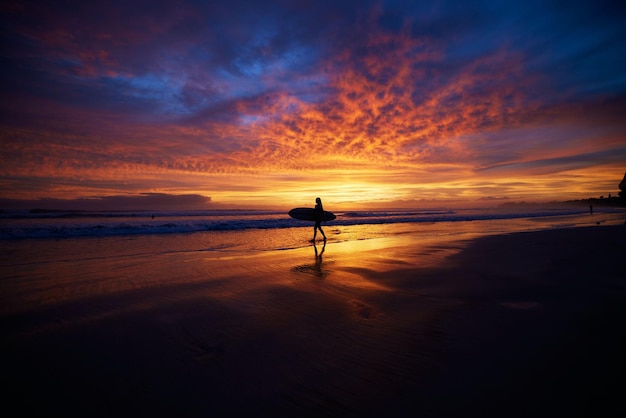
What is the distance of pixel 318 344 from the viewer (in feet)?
11.3

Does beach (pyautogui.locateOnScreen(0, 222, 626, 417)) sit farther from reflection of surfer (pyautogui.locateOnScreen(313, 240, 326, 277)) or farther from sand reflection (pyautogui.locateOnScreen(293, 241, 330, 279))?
reflection of surfer (pyautogui.locateOnScreen(313, 240, 326, 277))

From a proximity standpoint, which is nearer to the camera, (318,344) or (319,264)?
(318,344)

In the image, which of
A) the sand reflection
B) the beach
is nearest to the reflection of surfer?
the sand reflection

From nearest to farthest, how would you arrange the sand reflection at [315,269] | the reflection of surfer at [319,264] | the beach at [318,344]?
the beach at [318,344] → the sand reflection at [315,269] → the reflection of surfer at [319,264]

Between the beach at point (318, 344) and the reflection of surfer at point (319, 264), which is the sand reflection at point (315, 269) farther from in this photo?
the beach at point (318, 344)

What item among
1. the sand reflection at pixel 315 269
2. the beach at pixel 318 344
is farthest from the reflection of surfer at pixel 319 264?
the beach at pixel 318 344

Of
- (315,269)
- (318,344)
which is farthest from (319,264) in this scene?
(318,344)

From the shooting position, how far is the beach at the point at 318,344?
7.85ft

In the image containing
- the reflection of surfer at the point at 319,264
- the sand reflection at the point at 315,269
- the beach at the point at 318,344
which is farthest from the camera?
the reflection of surfer at the point at 319,264

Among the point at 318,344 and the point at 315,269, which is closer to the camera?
the point at 318,344

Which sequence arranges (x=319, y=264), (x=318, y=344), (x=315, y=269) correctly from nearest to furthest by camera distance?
(x=318, y=344)
(x=315, y=269)
(x=319, y=264)

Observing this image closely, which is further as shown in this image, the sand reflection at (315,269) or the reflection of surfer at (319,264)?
the reflection of surfer at (319,264)

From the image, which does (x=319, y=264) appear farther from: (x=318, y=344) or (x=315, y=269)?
(x=318, y=344)

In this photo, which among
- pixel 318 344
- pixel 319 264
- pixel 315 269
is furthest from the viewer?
pixel 319 264
